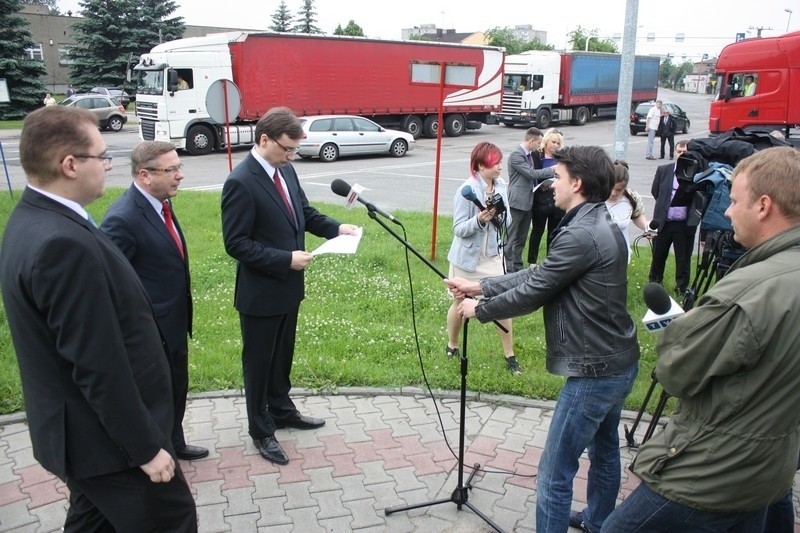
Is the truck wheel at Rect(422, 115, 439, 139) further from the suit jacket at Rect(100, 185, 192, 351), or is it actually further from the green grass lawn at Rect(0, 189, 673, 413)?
the suit jacket at Rect(100, 185, 192, 351)

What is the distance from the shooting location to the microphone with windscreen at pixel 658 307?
2.51 metres

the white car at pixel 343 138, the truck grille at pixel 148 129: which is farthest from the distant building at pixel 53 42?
the white car at pixel 343 138

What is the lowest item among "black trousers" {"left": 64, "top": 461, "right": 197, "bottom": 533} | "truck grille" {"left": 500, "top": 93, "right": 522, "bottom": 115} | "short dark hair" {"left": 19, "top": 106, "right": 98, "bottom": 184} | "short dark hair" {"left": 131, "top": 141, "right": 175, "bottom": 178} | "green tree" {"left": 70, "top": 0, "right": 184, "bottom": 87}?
"black trousers" {"left": 64, "top": 461, "right": 197, "bottom": 533}

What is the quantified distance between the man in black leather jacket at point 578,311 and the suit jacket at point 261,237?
1.36m

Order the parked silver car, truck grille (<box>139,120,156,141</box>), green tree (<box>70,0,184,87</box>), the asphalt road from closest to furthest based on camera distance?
the asphalt road, truck grille (<box>139,120,156,141</box>), the parked silver car, green tree (<box>70,0,184,87</box>)

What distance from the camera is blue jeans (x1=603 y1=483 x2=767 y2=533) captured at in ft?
7.72

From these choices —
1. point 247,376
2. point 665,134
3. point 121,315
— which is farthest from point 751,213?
point 665,134

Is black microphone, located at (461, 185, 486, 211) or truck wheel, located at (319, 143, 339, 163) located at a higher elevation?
black microphone, located at (461, 185, 486, 211)

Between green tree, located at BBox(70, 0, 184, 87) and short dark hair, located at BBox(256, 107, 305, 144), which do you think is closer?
short dark hair, located at BBox(256, 107, 305, 144)

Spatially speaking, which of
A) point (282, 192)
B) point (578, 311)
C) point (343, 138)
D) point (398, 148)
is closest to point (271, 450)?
point (282, 192)

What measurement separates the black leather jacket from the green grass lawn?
4.42 feet

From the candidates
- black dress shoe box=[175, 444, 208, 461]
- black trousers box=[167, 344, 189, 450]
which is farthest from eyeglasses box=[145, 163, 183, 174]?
black dress shoe box=[175, 444, 208, 461]

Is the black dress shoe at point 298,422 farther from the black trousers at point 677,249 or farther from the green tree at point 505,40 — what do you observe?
the green tree at point 505,40

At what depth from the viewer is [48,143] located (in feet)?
7.17
